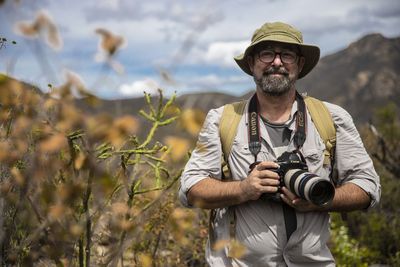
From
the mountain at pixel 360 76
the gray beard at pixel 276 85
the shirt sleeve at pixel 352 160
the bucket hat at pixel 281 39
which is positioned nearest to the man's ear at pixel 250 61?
the bucket hat at pixel 281 39

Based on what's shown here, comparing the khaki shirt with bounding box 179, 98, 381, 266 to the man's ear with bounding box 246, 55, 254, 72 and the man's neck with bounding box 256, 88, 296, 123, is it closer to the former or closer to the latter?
the man's neck with bounding box 256, 88, 296, 123

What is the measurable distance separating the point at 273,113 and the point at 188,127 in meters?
1.42

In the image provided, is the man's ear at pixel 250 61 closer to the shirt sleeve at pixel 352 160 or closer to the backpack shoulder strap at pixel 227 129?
the backpack shoulder strap at pixel 227 129

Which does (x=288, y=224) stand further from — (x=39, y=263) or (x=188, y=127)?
(x=188, y=127)

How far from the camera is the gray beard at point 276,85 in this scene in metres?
2.45

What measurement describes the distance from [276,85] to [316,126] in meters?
0.27

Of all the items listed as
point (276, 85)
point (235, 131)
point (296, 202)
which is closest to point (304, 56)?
point (276, 85)

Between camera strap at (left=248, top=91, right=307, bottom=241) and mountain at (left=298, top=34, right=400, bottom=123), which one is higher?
mountain at (left=298, top=34, right=400, bottom=123)

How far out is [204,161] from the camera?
2357 millimetres

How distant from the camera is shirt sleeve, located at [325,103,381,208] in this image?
7.79 feet

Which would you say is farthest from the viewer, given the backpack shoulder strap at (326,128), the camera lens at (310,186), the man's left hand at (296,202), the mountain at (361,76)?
the mountain at (361,76)

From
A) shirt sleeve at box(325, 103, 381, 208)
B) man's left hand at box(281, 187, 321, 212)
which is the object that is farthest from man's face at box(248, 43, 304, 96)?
man's left hand at box(281, 187, 321, 212)

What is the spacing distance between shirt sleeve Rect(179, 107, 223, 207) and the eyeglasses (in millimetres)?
433

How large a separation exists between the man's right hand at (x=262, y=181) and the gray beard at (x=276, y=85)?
41 centimetres
